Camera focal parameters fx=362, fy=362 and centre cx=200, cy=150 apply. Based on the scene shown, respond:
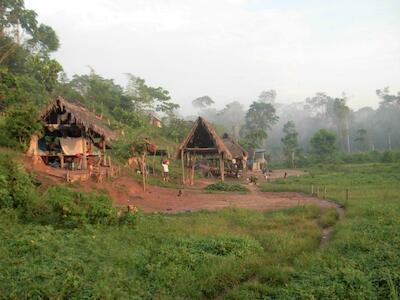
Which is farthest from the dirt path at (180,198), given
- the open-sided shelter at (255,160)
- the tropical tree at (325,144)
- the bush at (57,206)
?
the tropical tree at (325,144)

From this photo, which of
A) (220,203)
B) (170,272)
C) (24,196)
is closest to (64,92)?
(220,203)

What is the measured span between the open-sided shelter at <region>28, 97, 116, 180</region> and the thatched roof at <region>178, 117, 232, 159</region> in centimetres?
608

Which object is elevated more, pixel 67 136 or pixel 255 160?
pixel 67 136

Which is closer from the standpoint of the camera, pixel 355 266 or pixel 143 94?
pixel 355 266

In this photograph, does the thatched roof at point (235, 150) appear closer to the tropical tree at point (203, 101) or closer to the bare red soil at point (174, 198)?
the bare red soil at point (174, 198)

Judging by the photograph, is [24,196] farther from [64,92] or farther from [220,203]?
[64,92]

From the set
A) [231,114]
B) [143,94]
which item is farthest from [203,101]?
[143,94]

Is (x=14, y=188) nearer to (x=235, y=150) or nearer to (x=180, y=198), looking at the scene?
(x=180, y=198)

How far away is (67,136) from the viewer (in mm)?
20844

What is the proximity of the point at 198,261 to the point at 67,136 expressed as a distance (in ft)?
49.5

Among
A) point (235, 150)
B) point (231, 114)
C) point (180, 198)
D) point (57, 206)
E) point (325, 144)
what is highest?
point (231, 114)

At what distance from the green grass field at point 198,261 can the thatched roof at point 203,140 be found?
1375 cm

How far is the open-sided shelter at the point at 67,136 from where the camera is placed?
18.4m

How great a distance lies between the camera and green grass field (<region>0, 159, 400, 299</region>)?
6570 millimetres
